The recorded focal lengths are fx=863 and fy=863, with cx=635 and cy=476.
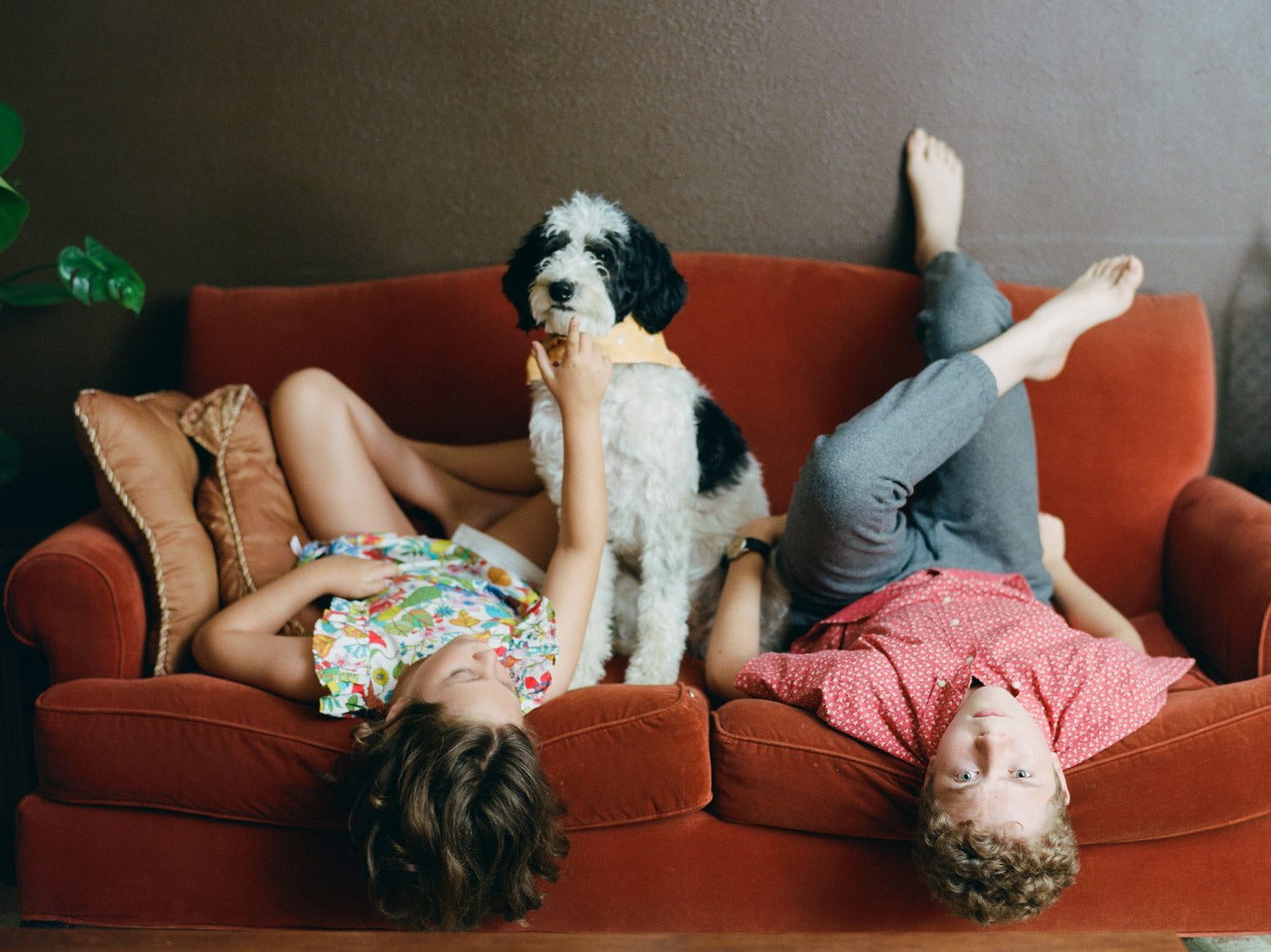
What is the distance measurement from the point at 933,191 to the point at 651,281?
3.53ft

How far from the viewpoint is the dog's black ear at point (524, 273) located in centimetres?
175

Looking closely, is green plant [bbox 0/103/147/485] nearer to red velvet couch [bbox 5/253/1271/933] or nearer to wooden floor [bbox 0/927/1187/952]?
red velvet couch [bbox 5/253/1271/933]

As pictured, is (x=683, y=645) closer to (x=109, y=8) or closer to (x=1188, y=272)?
(x=1188, y=272)

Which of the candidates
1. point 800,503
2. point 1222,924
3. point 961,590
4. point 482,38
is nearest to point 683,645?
point 800,503

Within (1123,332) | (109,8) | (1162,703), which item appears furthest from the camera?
(109,8)

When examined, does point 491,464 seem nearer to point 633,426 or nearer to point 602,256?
point 633,426

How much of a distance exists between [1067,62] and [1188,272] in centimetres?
69

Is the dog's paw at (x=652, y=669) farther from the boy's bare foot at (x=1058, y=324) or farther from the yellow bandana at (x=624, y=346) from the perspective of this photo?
the boy's bare foot at (x=1058, y=324)

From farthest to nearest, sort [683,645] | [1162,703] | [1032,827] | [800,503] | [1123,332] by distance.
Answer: [1123,332]
[683,645]
[800,503]
[1162,703]
[1032,827]

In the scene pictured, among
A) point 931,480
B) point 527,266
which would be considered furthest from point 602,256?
point 931,480

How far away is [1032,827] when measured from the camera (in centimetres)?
122

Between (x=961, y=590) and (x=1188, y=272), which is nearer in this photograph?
(x=961, y=590)

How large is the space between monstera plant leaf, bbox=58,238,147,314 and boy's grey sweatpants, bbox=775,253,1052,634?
5.44 ft

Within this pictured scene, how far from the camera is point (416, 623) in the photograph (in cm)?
160
